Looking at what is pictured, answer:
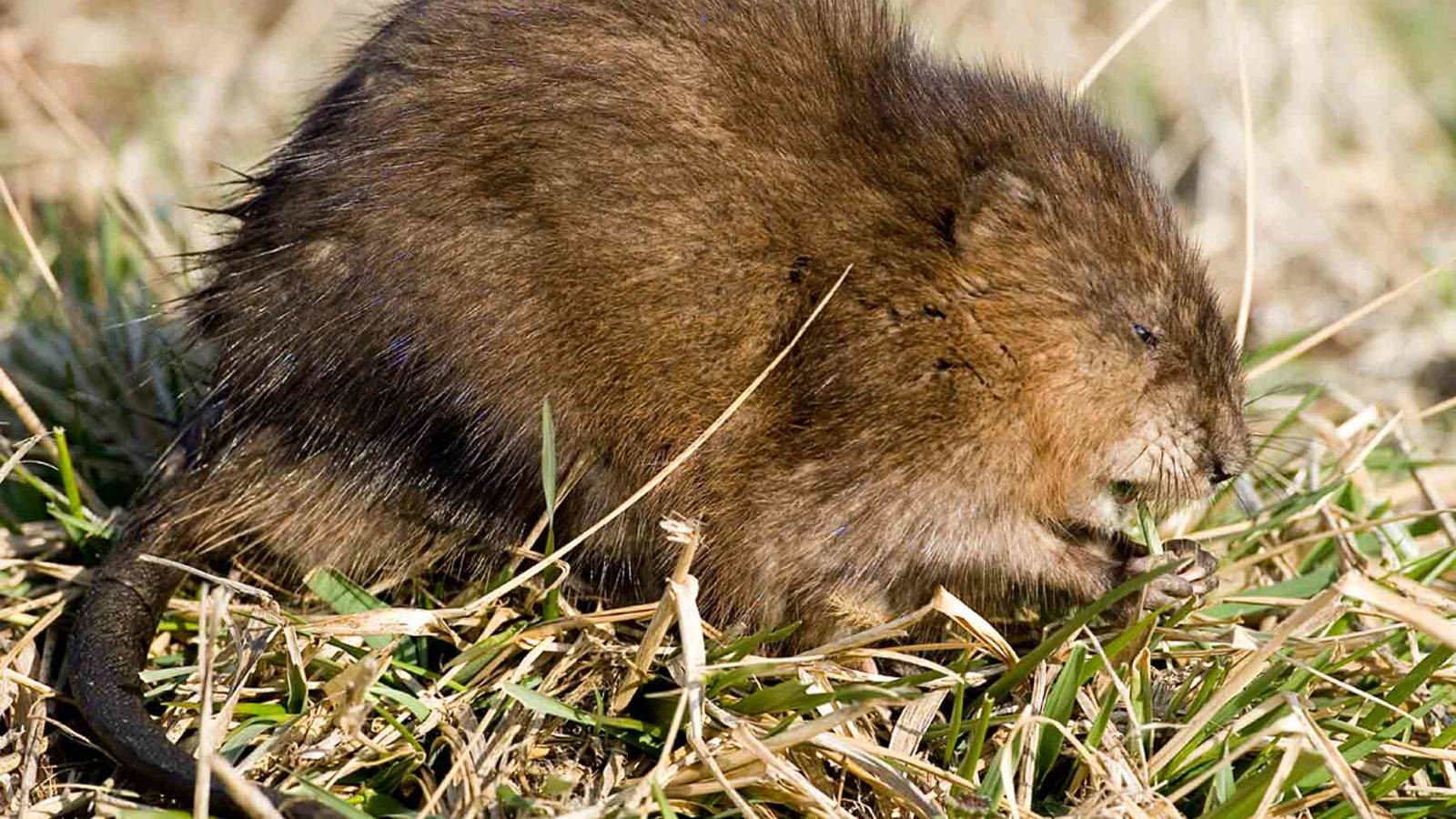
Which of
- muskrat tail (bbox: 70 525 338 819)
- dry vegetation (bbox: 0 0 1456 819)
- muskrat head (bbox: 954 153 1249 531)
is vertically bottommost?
muskrat tail (bbox: 70 525 338 819)

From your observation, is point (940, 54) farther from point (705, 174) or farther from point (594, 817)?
point (594, 817)

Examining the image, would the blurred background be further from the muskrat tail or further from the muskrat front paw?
the muskrat front paw

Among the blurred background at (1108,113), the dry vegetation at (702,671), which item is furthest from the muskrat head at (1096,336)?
the blurred background at (1108,113)

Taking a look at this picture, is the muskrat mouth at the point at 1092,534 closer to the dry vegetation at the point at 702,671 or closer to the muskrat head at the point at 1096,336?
the muskrat head at the point at 1096,336

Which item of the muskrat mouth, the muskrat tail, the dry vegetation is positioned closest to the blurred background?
the dry vegetation

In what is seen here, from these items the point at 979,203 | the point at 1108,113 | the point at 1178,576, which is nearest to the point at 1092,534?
the point at 1178,576

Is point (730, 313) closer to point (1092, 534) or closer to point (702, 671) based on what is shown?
point (702, 671)
